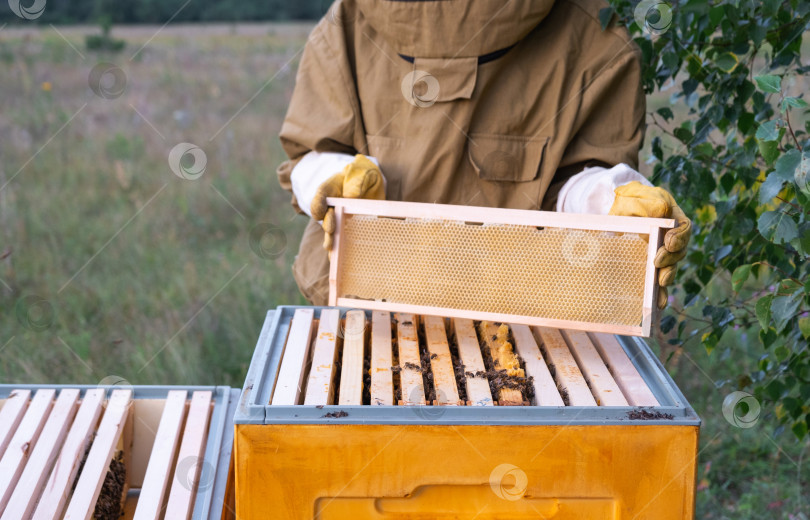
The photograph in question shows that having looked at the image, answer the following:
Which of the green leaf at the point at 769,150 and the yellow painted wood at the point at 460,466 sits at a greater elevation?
the green leaf at the point at 769,150

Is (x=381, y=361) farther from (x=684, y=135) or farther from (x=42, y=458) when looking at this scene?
(x=684, y=135)

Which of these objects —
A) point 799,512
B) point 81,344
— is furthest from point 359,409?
point 81,344

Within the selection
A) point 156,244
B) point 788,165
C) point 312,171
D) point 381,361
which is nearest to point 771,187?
point 788,165

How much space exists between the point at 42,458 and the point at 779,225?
197cm

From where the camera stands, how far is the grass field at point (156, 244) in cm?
366

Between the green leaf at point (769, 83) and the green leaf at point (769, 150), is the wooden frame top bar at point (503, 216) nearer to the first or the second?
the green leaf at point (769, 150)

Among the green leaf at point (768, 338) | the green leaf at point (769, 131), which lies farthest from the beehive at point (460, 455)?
the green leaf at point (768, 338)

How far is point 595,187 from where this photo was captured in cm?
221

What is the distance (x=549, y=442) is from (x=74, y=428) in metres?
1.35

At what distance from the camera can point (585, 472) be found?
1521 millimetres

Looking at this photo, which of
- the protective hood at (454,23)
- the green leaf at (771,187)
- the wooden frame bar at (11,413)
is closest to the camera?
the green leaf at (771,187)

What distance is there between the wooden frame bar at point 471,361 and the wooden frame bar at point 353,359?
265mm

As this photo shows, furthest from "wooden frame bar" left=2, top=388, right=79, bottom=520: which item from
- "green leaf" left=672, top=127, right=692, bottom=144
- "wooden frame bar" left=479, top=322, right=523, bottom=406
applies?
"green leaf" left=672, top=127, right=692, bottom=144

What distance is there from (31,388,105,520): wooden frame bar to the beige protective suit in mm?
1084
